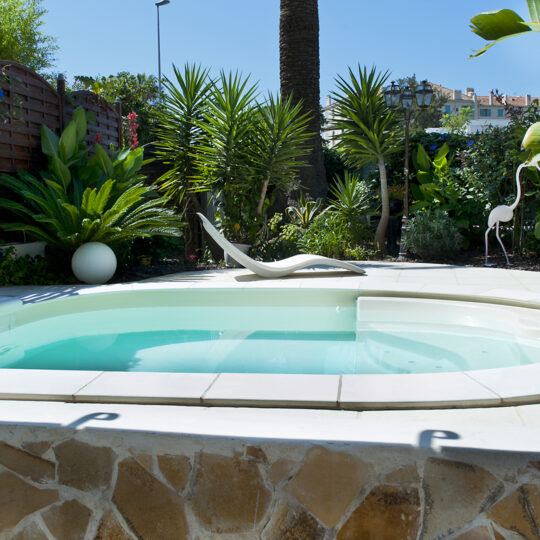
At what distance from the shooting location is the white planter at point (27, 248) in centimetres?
643

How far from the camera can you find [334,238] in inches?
342

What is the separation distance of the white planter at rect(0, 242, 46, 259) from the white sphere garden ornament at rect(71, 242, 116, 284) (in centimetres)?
63

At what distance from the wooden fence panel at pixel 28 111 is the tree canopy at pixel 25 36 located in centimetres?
1715

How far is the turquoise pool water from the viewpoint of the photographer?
3.60 m

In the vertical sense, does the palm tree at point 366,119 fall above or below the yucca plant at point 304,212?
above

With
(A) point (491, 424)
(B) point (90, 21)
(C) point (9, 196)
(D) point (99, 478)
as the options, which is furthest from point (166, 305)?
(B) point (90, 21)

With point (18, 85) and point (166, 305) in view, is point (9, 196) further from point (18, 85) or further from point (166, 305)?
point (166, 305)

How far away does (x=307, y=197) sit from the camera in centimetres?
1006

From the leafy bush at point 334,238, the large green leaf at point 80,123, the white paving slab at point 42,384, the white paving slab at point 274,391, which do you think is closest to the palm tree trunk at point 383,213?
the leafy bush at point 334,238

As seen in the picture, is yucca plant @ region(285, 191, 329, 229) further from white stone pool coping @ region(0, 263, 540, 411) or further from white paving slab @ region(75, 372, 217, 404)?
white paving slab @ region(75, 372, 217, 404)

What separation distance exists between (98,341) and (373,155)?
21.4 ft

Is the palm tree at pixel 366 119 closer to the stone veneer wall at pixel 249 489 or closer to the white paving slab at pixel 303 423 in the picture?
the white paving slab at pixel 303 423

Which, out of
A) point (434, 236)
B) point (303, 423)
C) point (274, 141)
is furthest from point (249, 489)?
point (434, 236)

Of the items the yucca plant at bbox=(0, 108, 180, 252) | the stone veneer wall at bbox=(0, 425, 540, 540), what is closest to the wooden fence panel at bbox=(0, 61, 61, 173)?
the yucca plant at bbox=(0, 108, 180, 252)
